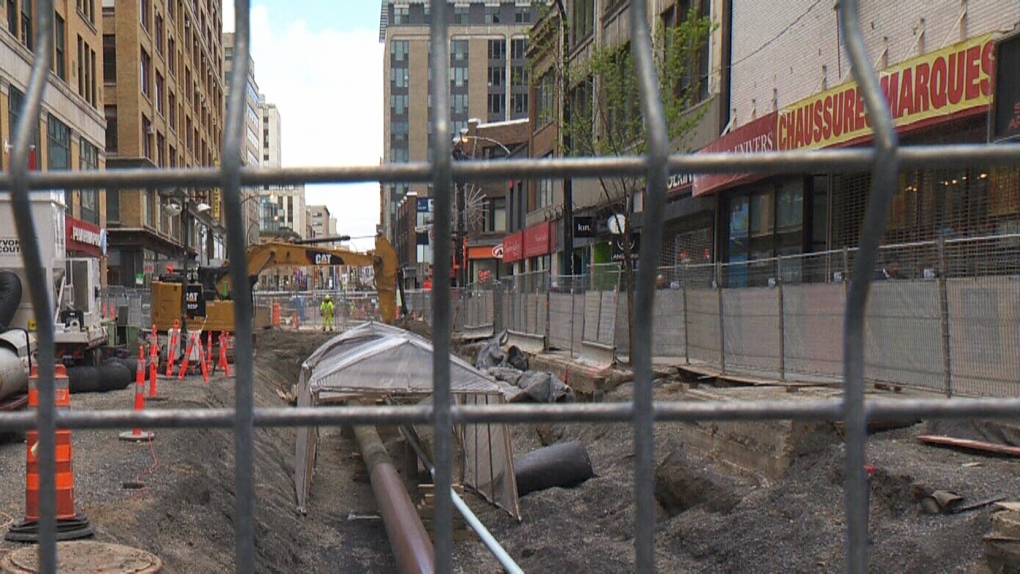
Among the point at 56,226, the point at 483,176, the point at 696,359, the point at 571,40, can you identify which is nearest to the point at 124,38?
the point at 571,40

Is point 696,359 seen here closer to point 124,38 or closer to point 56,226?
point 56,226

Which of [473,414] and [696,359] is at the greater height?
[473,414]

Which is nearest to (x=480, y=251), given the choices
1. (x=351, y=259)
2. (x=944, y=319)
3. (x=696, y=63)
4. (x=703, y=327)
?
(x=351, y=259)

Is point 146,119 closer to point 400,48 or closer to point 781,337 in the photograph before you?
point 781,337

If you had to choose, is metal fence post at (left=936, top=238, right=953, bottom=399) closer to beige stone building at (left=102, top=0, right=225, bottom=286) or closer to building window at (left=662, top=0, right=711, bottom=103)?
building window at (left=662, top=0, right=711, bottom=103)

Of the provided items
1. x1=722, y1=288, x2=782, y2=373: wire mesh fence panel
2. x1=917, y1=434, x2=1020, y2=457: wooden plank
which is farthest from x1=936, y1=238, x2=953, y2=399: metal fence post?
x1=722, y1=288, x2=782, y2=373: wire mesh fence panel

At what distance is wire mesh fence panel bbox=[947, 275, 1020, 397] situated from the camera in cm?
837

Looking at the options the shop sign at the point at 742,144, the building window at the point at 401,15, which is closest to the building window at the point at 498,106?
the shop sign at the point at 742,144

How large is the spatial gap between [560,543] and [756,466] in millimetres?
2476

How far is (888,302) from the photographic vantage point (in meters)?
10.2

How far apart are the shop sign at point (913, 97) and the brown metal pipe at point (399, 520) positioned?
22.2 ft

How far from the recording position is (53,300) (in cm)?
1488

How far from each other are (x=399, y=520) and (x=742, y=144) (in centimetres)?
1112

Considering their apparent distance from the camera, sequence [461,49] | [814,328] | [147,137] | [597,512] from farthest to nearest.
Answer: [147,137] < [461,49] < [814,328] < [597,512]
